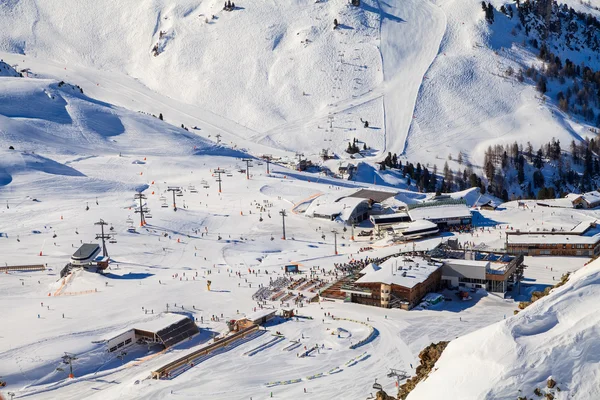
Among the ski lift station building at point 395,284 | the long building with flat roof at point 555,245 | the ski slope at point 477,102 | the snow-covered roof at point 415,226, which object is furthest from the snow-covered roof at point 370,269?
the ski slope at point 477,102

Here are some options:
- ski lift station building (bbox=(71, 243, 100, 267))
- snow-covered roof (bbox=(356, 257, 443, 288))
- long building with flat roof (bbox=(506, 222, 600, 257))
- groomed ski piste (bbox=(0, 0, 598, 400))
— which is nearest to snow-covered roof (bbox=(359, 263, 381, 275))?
snow-covered roof (bbox=(356, 257, 443, 288))

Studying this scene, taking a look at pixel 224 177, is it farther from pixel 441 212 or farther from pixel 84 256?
pixel 84 256

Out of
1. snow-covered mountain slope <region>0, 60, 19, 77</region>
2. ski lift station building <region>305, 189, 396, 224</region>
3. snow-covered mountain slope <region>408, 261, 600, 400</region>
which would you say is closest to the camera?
snow-covered mountain slope <region>408, 261, 600, 400</region>

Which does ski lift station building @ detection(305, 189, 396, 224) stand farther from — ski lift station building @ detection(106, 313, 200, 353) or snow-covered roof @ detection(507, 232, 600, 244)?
ski lift station building @ detection(106, 313, 200, 353)

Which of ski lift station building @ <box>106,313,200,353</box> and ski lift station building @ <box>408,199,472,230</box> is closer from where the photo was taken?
ski lift station building @ <box>106,313,200,353</box>

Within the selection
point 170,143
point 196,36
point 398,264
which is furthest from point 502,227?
point 196,36

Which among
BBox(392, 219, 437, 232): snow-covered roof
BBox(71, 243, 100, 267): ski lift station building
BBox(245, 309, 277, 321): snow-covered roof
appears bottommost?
BBox(245, 309, 277, 321): snow-covered roof

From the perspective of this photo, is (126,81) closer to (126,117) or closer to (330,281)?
(126,117)

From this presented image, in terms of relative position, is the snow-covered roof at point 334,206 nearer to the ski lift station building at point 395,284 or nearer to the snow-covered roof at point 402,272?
the snow-covered roof at point 402,272
